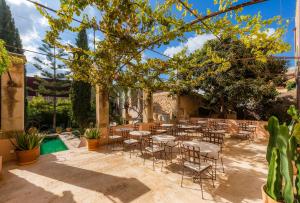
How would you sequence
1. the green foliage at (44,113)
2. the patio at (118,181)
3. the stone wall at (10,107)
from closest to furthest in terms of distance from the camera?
the patio at (118,181)
the stone wall at (10,107)
the green foliage at (44,113)

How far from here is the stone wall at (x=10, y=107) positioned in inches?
193

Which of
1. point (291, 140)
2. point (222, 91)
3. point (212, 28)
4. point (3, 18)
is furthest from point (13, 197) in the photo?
point (3, 18)

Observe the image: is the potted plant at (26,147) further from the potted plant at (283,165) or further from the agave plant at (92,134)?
the potted plant at (283,165)

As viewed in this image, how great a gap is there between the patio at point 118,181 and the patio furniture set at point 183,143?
346mm

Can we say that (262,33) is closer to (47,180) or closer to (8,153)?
(47,180)

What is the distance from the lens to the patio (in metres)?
3.03

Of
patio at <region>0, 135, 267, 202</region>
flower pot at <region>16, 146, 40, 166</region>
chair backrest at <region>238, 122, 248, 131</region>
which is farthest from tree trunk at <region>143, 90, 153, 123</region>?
flower pot at <region>16, 146, 40, 166</region>

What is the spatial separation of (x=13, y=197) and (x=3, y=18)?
59.8 feet

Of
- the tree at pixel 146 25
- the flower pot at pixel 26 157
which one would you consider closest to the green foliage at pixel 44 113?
the flower pot at pixel 26 157

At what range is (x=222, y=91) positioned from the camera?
30.0 feet

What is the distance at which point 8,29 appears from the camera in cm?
1438

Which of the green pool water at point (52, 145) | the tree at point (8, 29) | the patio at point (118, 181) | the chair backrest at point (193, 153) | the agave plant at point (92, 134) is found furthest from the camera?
A: the tree at point (8, 29)

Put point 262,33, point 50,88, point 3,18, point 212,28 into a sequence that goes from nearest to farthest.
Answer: point 212,28
point 262,33
point 3,18
point 50,88

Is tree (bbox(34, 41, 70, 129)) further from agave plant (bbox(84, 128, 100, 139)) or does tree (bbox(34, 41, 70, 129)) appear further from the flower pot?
the flower pot
